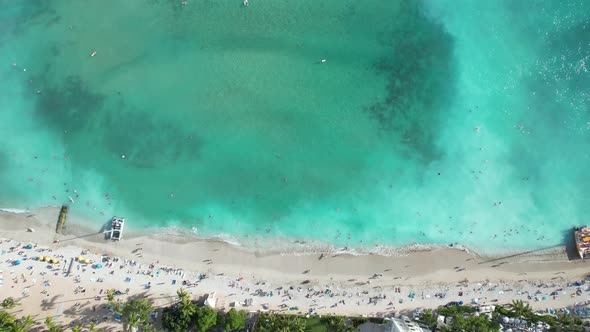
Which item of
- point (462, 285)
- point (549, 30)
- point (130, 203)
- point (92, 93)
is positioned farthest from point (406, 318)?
point (92, 93)

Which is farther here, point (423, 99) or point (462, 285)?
point (423, 99)

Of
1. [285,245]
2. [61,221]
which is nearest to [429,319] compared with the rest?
[285,245]

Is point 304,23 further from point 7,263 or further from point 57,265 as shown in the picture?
point 7,263

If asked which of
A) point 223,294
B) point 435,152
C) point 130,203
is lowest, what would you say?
point 223,294

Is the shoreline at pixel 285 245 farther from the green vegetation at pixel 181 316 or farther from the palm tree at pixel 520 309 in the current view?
the green vegetation at pixel 181 316

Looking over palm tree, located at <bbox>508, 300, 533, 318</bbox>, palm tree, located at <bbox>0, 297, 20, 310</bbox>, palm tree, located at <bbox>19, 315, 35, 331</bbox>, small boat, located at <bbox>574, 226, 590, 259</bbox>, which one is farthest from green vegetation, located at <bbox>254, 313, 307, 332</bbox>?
Result: small boat, located at <bbox>574, 226, 590, 259</bbox>

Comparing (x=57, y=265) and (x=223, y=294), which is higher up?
(x=57, y=265)

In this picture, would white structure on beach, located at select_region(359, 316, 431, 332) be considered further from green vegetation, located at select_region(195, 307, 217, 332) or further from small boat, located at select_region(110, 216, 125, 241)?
small boat, located at select_region(110, 216, 125, 241)
